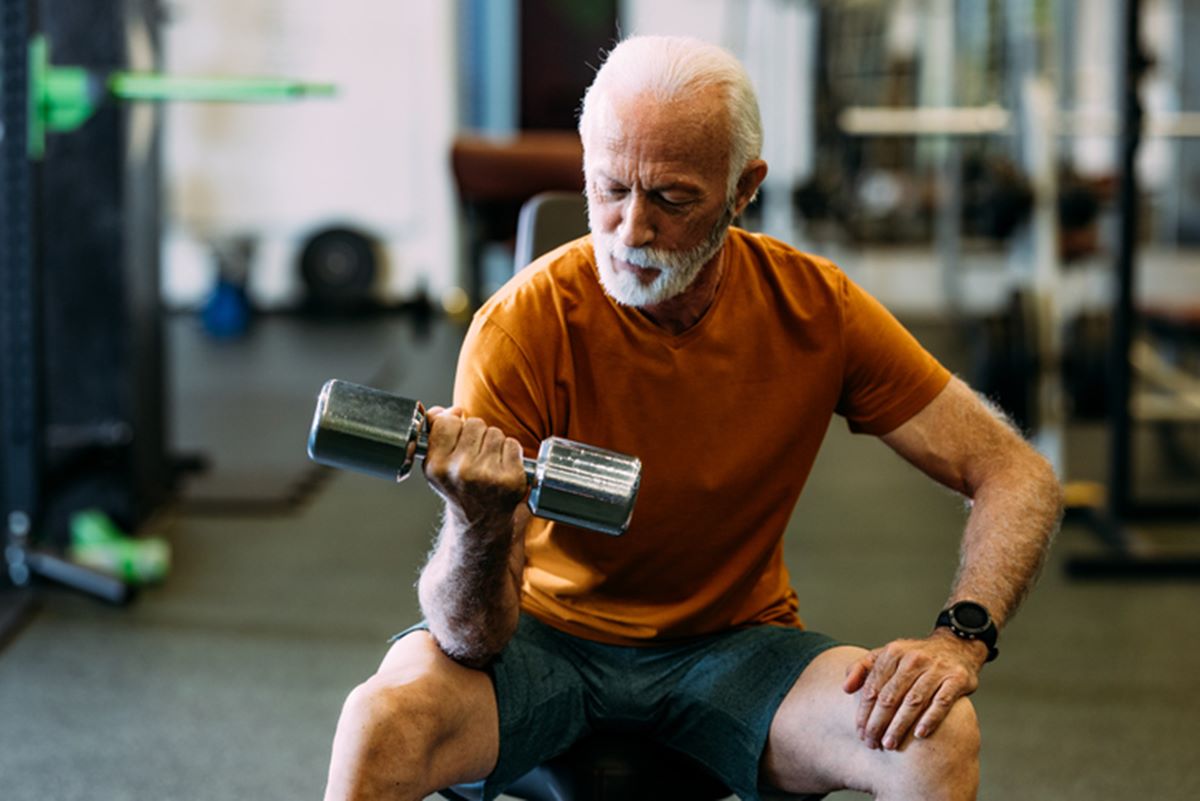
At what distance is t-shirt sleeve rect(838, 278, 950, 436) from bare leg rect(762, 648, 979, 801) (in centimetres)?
25

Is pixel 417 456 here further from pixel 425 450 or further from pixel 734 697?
pixel 734 697

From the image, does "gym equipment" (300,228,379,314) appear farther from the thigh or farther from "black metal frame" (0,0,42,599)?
the thigh

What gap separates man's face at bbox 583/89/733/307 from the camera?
1281mm

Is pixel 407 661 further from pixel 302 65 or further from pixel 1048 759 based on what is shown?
pixel 302 65

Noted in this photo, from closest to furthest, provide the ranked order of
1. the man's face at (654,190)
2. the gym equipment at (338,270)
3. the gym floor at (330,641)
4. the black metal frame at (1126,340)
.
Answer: the man's face at (654,190)
the gym floor at (330,641)
the black metal frame at (1126,340)
the gym equipment at (338,270)

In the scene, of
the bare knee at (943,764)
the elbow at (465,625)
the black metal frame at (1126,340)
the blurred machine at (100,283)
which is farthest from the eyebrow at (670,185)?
the black metal frame at (1126,340)

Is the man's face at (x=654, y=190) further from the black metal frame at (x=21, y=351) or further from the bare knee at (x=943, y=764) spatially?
the black metal frame at (x=21, y=351)

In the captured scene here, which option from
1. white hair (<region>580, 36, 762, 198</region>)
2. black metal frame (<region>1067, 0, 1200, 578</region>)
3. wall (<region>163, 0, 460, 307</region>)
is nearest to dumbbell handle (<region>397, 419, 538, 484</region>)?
white hair (<region>580, 36, 762, 198</region>)

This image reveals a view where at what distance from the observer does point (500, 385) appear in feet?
4.30

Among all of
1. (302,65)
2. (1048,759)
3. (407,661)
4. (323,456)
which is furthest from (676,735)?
(302,65)

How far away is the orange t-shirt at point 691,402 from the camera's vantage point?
1365 millimetres

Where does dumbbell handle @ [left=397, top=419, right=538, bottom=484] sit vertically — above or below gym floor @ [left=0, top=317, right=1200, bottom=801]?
above

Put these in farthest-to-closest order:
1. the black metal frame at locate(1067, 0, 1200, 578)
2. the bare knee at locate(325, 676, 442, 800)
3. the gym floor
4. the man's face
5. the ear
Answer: the black metal frame at locate(1067, 0, 1200, 578)
the gym floor
the ear
the man's face
the bare knee at locate(325, 676, 442, 800)

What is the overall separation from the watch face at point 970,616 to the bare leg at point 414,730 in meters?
0.43
